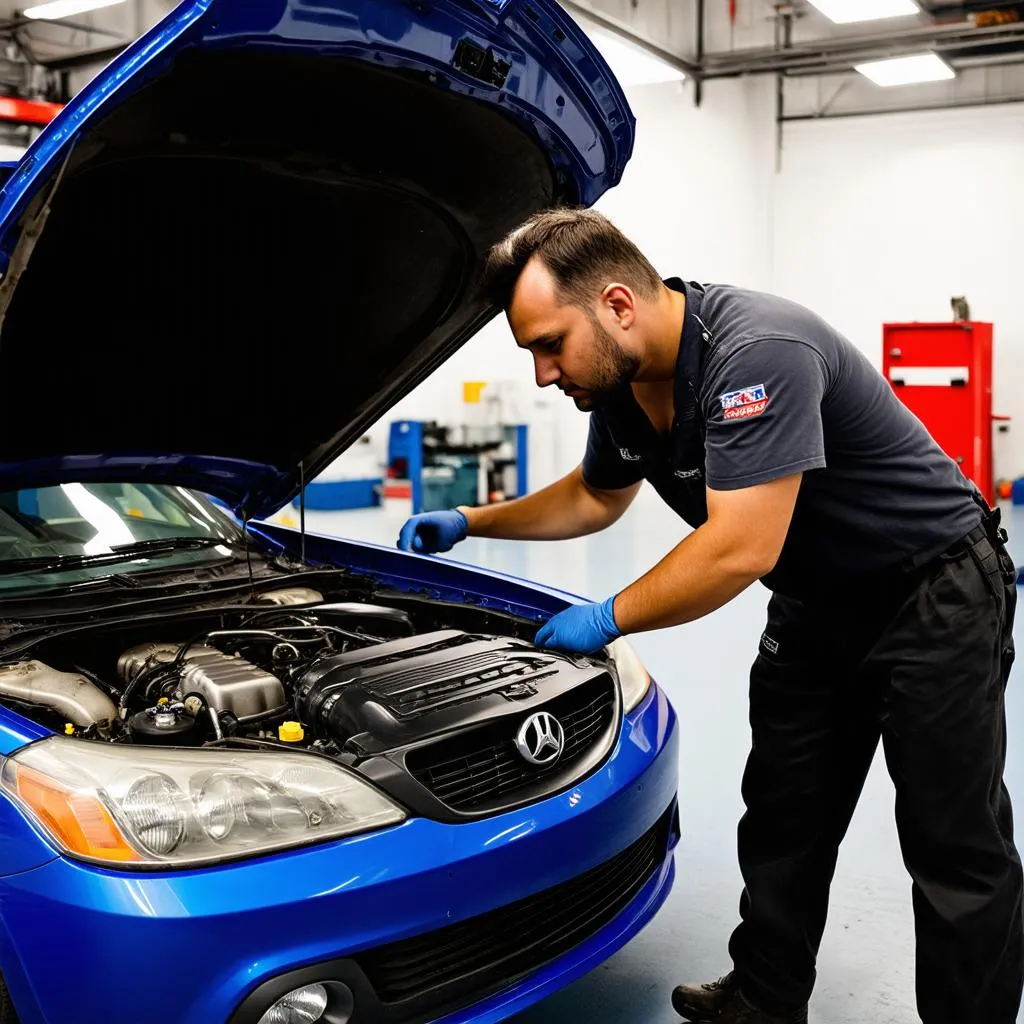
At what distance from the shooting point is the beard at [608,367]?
165cm

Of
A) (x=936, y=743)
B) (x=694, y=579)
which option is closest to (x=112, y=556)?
(x=694, y=579)

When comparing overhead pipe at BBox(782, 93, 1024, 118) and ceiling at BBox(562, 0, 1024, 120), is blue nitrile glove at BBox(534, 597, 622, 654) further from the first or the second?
overhead pipe at BBox(782, 93, 1024, 118)

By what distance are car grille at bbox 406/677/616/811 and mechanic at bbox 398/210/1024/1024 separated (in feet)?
0.52

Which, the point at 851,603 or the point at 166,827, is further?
the point at 851,603

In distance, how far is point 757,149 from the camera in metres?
10.7

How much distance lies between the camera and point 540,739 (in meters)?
1.64

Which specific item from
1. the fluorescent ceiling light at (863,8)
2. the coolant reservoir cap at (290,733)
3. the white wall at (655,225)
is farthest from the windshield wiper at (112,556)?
the white wall at (655,225)

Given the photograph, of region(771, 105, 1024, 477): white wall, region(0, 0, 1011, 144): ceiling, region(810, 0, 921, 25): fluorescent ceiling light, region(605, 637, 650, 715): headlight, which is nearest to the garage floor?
region(605, 637, 650, 715): headlight

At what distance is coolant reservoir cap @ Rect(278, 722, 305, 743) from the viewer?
5.45ft

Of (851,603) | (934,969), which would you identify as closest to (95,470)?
(851,603)

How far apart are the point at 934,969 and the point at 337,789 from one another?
96 centimetres

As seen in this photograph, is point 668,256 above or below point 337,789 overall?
above

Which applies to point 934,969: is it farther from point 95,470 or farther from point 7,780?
point 95,470

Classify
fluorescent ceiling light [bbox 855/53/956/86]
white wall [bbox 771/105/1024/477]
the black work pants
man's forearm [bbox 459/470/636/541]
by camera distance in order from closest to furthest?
the black work pants < man's forearm [bbox 459/470/636/541] < fluorescent ceiling light [bbox 855/53/956/86] < white wall [bbox 771/105/1024/477]
